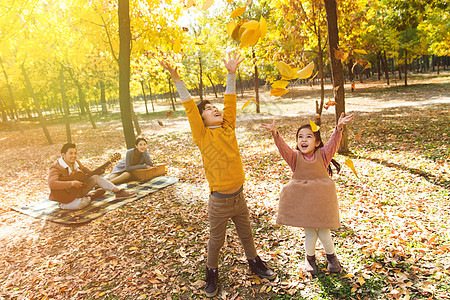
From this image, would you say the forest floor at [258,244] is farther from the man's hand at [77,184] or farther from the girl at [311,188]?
the man's hand at [77,184]

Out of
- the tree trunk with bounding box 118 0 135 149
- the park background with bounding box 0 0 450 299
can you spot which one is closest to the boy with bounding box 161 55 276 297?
the park background with bounding box 0 0 450 299

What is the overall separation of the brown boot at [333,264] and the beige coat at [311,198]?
50 cm

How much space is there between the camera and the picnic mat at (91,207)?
5.63 m

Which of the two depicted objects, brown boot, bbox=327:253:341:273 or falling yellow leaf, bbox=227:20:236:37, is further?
brown boot, bbox=327:253:341:273

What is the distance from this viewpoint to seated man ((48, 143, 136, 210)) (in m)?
5.58

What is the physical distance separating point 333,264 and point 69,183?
17.0 ft

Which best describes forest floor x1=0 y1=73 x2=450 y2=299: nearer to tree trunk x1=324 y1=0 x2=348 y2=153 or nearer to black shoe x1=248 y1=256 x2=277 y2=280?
black shoe x1=248 y1=256 x2=277 y2=280

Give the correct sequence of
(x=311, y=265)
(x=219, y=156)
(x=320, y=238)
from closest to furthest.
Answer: (x=219, y=156) → (x=320, y=238) → (x=311, y=265)

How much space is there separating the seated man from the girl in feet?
15.1

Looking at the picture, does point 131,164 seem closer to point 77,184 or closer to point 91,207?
point 91,207

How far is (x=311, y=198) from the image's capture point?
2.94 m

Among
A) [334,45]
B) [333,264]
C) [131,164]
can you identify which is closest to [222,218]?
[333,264]

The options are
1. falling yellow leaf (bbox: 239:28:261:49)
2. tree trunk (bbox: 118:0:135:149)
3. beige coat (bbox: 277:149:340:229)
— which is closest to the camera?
falling yellow leaf (bbox: 239:28:261:49)

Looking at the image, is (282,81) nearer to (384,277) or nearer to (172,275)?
(384,277)
